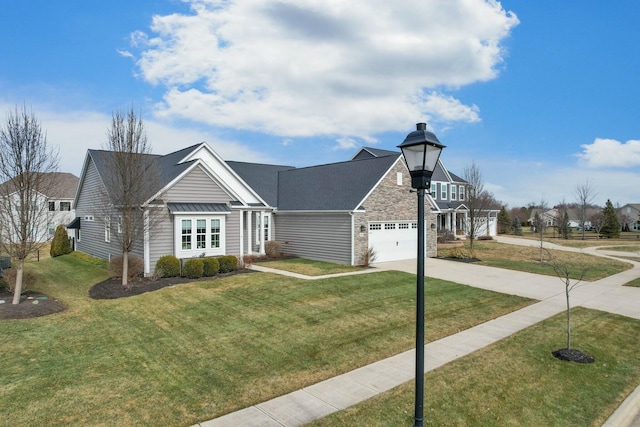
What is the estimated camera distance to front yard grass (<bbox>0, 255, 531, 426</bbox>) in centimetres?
622

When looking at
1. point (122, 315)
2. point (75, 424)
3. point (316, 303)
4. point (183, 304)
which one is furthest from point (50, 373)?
point (316, 303)

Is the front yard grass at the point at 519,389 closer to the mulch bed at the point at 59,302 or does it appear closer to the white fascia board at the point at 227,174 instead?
the mulch bed at the point at 59,302

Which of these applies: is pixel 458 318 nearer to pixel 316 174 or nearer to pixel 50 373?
pixel 50 373

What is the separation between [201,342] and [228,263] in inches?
348

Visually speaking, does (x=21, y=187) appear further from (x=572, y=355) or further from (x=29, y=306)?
(x=572, y=355)

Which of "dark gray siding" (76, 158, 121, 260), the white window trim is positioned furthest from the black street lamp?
"dark gray siding" (76, 158, 121, 260)

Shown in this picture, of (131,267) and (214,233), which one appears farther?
(214,233)

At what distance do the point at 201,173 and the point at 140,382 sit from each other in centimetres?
1304

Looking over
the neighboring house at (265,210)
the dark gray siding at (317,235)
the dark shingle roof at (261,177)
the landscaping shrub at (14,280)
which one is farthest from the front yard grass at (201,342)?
the dark shingle roof at (261,177)

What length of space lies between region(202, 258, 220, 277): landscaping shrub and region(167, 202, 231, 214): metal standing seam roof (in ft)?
7.80

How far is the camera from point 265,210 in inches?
928

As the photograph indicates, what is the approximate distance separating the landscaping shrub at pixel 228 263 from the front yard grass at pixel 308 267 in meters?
2.28

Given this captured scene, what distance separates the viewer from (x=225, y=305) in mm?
12312

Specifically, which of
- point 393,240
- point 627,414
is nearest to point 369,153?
point 393,240
